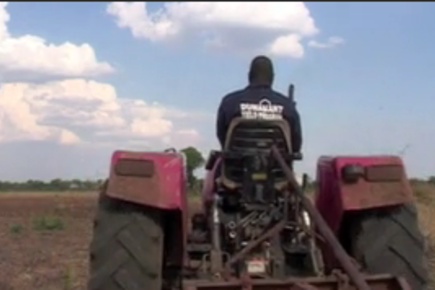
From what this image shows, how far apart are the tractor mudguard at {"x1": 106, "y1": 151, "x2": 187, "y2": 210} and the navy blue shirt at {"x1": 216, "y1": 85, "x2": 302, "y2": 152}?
31.7 inches

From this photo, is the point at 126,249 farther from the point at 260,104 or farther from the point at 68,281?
the point at 68,281

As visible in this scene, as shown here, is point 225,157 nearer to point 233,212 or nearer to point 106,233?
point 233,212

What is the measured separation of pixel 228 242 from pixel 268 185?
503 mm

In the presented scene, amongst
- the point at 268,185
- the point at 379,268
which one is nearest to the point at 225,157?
the point at 268,185

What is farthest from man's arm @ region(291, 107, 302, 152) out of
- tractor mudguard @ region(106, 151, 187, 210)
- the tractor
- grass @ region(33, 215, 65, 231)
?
grass @ region(33, 215, 65, 231)

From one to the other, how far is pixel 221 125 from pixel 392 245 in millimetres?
1556

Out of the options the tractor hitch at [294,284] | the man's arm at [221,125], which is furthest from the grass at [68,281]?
the tractor hitch at [294,284]

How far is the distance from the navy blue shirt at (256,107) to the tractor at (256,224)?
0.19 meters

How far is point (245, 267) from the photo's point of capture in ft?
21.0

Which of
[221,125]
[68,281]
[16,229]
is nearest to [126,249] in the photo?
[221,125]

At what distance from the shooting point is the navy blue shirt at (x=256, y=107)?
22.7 feet

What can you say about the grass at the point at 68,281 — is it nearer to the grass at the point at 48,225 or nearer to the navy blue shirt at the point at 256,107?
the navy blue shirt at the point at 256,107

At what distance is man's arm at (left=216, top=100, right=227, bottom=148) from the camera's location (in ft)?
23.3

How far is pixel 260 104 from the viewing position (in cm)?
694
